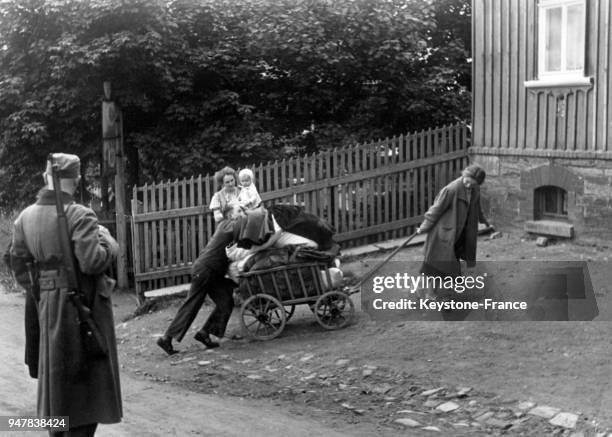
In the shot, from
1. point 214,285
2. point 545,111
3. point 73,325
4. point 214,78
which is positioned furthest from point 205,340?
point 214,78

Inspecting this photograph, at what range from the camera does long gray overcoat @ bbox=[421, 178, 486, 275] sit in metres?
10.2

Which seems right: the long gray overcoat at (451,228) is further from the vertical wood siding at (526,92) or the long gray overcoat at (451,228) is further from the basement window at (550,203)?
the basement window at (550,203)

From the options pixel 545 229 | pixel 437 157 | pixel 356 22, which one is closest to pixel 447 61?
pixel 356 22

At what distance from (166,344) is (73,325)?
448cm

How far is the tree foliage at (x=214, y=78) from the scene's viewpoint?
15281mm

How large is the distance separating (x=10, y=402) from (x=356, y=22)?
10.7 m

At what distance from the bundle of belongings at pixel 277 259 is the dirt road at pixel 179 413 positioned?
1.71m

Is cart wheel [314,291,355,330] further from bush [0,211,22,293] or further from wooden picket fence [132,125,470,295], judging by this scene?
bush [0,211,22,293]

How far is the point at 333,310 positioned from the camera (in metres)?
10.7

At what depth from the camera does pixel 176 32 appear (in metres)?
16.0

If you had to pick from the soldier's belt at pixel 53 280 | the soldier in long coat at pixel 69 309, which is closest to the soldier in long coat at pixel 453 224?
the soldier in long coat at pixel 69 309

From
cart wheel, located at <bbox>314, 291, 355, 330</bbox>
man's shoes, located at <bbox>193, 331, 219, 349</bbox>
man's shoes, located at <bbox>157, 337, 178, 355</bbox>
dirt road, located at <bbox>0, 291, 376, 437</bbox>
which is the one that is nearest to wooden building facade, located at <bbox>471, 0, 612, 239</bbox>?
cart wheel, located at <bbox>314, 291, 355, 330</bbox>

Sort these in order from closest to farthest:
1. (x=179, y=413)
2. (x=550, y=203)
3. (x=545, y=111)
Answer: (x=179, y=413)
(x=545, y=111)
(x=550, y=203)

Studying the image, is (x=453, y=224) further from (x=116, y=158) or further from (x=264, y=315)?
(x=116, y=158)
